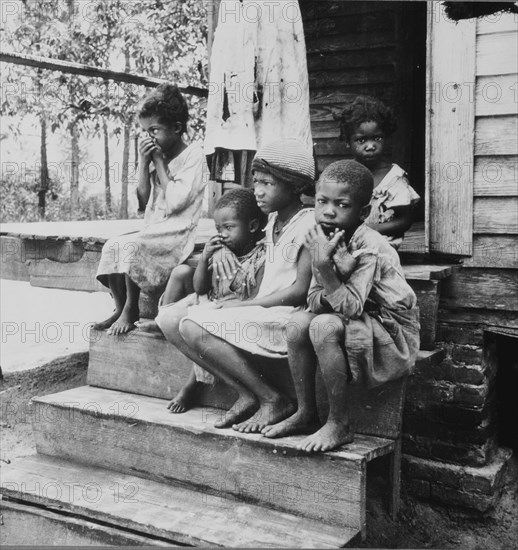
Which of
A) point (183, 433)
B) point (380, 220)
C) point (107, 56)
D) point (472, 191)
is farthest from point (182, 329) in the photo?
point (107, 56)

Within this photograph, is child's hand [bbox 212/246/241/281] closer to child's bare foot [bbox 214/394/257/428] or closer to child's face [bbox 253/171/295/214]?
child's face [bbox 253/171/295/214]

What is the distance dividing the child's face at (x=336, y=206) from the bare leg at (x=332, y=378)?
389 mm

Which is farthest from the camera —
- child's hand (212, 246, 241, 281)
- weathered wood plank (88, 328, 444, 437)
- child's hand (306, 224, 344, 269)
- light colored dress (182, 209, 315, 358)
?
weathered wood plank (88, 328, 444, 437)

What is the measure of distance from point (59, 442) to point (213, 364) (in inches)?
40.8

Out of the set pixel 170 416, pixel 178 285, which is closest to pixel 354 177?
pixel 178 285

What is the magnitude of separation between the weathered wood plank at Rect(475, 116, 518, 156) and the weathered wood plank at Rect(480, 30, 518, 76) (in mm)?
250

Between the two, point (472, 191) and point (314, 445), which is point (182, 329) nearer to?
point (314, 445)

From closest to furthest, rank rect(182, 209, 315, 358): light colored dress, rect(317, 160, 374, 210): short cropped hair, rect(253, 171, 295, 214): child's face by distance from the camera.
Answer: rect(317, 160, 374, 210): short cropped hair
rect(182, 209, 315, 358): light colored dress
rect(253, 171, 295, 214): child's face

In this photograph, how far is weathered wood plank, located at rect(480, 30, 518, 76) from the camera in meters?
3.54

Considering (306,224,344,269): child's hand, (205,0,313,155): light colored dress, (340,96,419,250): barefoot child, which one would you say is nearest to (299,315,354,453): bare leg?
(306,224,344,269): child's hand

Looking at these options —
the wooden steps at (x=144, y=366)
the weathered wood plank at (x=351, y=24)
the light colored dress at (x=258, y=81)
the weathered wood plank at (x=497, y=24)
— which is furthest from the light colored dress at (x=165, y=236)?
the weathered wood plank at (x=351, y=24)

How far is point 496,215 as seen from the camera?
3.70m

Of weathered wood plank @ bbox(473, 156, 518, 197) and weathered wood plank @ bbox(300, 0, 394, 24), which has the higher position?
weathered wood plank @ bbox(300, 0, 394, 24)

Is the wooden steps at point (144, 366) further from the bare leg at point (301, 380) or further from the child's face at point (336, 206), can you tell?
the child's face at point (336, 206)
